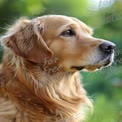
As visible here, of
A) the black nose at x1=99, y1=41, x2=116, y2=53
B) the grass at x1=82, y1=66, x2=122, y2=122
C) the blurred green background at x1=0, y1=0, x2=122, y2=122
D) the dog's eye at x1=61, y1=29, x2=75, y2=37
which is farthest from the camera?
the blurred green background at x1=0, y1=0, x2=122, y2=122

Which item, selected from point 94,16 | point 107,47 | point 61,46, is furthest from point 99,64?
point 94,16

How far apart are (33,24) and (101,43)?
55cm

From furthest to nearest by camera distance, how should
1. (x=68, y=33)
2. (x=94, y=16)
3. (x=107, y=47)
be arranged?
(x=94, y=16), (x=68, y=33), (x=107, y=47)

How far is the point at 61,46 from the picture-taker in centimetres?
360

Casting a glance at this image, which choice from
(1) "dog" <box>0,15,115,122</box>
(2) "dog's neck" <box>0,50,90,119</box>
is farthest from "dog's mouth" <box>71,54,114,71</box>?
(2) "dog's neck" <box>0,50,90,119</box>

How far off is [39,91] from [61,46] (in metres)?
0.37

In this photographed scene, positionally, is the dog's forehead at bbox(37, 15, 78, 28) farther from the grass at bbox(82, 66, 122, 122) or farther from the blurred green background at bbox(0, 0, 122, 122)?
the blurred green background at bbox(0, 0, 122, 122)

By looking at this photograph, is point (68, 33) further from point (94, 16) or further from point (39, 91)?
point (94, 16)

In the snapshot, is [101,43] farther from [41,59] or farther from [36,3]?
[36,3]

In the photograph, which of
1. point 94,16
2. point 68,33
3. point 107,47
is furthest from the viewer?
point 94,16

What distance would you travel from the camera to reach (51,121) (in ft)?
11.9

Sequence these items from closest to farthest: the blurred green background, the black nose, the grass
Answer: the black nose
the grass
the blurred green background

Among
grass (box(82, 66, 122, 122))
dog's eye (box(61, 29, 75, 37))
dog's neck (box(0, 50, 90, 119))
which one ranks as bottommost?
grass (box(82, 66, 122, 122))

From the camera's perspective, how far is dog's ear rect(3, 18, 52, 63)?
3.58m
